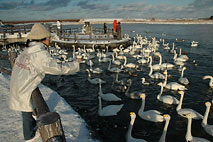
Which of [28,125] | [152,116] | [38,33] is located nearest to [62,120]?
[28,125]

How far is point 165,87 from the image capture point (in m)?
11.1

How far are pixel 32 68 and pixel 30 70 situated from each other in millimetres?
54

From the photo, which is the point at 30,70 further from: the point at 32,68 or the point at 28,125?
the point at 28,125

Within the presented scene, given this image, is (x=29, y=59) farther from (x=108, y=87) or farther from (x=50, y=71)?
(x=108, y=87)

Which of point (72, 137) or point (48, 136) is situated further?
point (72, 137)

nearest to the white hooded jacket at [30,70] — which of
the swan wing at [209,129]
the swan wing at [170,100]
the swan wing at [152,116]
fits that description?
the swan wing at [152,116]

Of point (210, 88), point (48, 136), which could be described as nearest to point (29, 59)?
point (48, 136)

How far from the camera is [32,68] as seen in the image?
3.09m

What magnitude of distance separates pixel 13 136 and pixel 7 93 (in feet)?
11.5

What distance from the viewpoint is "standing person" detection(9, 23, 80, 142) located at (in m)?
2.99

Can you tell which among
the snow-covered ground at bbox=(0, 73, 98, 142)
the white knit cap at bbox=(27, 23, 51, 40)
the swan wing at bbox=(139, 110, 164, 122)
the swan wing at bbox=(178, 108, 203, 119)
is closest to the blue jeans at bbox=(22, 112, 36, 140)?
the snow-covered ground at bbox=(0, 73, 98, 142)

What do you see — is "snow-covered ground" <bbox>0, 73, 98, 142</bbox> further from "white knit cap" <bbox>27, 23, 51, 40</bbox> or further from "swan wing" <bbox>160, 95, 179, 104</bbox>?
"swan wing" <bbox>160, 95, 179, 104</bbox>

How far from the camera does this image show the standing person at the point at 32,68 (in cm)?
299

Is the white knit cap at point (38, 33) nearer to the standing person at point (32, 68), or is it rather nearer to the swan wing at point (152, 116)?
the standing person at point (32, 68)
